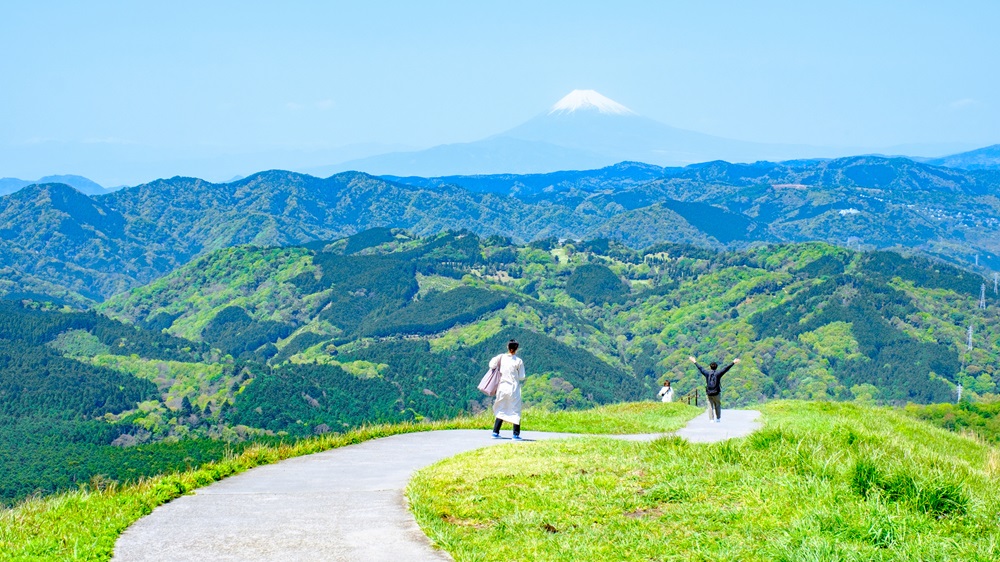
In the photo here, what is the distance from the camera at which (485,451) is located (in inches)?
744

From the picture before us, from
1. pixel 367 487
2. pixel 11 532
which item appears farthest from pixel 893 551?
pixel 11 532

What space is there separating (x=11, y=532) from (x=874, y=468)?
10970 millimetres

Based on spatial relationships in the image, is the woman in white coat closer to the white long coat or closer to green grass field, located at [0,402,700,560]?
the white long coat

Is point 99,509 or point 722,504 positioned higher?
point 99,509

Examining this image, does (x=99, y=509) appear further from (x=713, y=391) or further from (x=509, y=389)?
(x=713, y=391)

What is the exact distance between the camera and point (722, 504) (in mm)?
12781

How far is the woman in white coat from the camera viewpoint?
2314cm

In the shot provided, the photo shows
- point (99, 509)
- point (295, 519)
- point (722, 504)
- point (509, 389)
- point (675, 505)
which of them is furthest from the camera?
point (509, 389)

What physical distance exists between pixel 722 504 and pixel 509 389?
10780 mm

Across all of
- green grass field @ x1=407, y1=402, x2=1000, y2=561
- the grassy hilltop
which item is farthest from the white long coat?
green grass field @ x1=407, y1=402, x2=1000, y2=561

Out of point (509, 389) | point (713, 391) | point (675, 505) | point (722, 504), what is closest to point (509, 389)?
point (509, 389)

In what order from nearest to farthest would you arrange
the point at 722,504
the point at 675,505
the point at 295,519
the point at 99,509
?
1. the point at 722,504
2. the point at 675,505
3. the point at 295,519
4. the point at 99,509

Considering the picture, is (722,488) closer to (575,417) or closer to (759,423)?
(575,417)

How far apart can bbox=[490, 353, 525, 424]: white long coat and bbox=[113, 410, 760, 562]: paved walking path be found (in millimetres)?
3601
